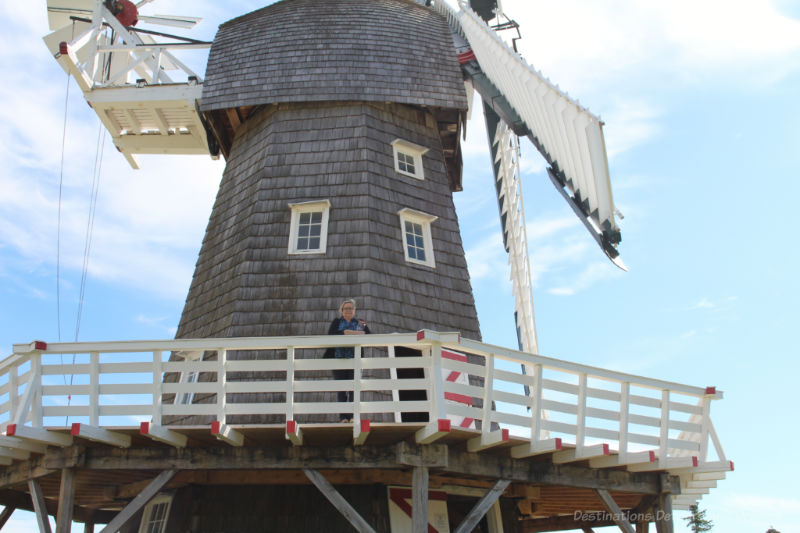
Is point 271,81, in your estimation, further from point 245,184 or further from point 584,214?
point 584,214

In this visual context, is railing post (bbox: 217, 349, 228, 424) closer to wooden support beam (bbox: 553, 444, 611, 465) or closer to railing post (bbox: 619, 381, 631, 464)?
wooden support beam (bbox: 553, 444, 611, 465)

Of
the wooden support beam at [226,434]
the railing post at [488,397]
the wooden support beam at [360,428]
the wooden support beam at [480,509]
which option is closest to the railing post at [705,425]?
the wooden support beam at [480,509]

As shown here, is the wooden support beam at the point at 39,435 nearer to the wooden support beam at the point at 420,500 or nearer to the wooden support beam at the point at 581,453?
the wooden support beam at the point at 420,500

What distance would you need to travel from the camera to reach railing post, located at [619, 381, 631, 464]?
806cm

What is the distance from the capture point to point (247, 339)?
7.36 m

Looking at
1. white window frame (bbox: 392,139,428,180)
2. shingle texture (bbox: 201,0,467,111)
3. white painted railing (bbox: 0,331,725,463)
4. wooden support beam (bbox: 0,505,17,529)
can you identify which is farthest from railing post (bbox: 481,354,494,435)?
wooden support beam (bbox: 0,505,17,529)

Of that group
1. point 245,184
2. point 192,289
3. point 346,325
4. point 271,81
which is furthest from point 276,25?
point 346,325

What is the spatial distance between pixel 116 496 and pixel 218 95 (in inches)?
243

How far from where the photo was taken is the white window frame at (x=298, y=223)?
1042 cm

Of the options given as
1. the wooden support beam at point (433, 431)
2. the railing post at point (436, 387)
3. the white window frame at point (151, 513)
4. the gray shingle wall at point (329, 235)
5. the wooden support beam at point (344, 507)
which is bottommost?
the wooden support beam at point (344, 507)

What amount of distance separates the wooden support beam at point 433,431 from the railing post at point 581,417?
5.29 ft

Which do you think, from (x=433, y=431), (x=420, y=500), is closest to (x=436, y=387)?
(x=433, y=431)

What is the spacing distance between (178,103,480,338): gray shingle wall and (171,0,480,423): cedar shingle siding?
0.02 meters

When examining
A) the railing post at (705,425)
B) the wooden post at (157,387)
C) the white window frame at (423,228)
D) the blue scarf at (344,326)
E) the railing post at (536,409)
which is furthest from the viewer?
the white window frame at (423,228)
